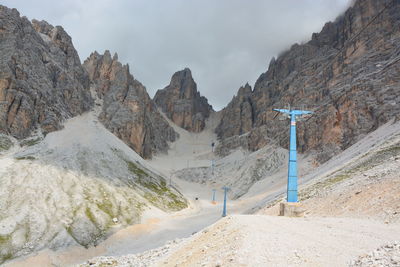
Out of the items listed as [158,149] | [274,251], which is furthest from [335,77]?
[274,251]

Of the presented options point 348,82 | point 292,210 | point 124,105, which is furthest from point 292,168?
point 124,105

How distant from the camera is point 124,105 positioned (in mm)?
156000

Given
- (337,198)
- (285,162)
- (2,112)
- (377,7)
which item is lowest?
(337,198)

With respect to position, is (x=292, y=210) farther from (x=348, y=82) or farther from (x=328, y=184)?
(x=348, y=82)

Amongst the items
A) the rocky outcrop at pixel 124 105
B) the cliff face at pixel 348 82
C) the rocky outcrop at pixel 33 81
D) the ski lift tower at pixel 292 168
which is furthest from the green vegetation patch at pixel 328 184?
the rocky outcrop at pixel 124 105

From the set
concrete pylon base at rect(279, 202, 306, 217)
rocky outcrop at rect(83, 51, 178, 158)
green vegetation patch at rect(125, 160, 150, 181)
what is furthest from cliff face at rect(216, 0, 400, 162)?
rocky outcrop at rect(83, 51, 178, 158)

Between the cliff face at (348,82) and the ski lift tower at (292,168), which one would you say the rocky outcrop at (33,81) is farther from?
the ski lift tower at (292,168)

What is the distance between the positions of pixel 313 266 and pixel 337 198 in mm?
22933

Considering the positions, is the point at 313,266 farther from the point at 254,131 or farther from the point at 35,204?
the point at 254,131

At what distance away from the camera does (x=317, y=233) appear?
17031 mm

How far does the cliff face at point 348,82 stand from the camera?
278ft

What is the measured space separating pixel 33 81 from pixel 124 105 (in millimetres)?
50110

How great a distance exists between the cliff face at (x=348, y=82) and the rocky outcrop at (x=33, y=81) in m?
90.6

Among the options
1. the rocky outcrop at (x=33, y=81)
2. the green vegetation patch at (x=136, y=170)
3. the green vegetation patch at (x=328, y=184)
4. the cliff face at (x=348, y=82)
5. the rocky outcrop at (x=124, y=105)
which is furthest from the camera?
the rocky outcrop at (x=124, y=105)
